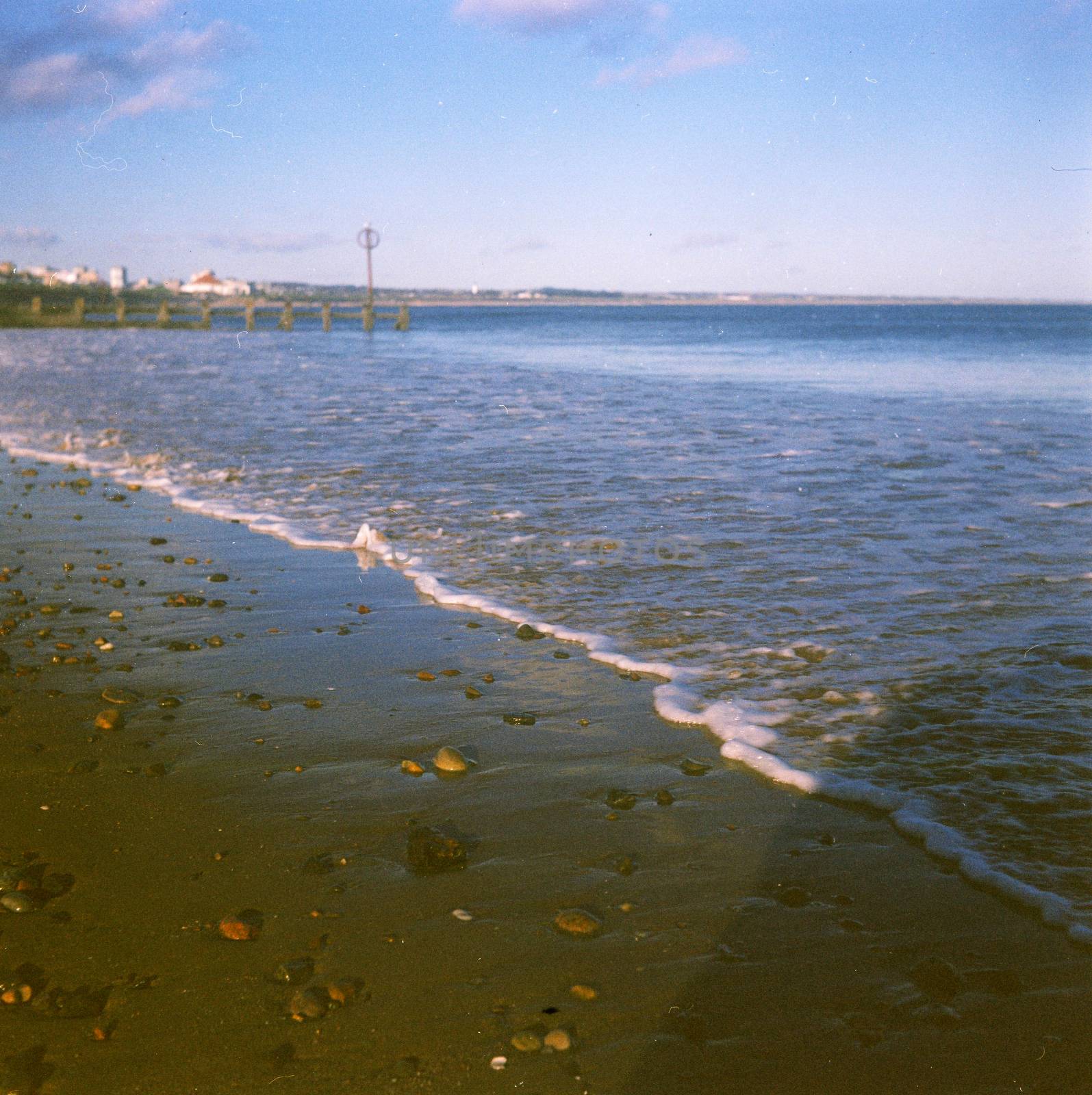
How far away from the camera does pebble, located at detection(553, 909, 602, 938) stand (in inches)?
102

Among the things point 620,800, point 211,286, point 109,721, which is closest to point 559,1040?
point 620,800

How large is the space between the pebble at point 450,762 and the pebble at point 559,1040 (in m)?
1.42

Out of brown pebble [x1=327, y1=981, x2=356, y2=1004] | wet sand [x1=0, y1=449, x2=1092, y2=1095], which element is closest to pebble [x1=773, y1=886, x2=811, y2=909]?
wet sand [x1=0, y1=449, x2=1092, y2=1095]

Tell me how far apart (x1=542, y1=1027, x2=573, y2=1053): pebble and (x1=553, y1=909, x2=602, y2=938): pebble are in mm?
396

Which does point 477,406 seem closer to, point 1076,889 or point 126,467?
point 126,467

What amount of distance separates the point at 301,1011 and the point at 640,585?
161 inches

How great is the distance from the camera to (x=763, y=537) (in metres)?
7.29

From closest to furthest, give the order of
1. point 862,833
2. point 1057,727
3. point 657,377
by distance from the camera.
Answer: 1. point 862,833
2. point 1057,727
3. point 657,377

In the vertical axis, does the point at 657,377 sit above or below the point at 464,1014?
above

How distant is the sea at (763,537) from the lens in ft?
12.2

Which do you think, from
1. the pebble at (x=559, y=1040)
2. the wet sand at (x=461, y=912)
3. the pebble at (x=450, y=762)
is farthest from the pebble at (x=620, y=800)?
the pebble at (x=559, y=1040)

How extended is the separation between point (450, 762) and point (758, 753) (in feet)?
4.02

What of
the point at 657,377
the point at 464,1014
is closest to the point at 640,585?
the point at 464,1014

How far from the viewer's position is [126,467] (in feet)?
Result: 35.2
